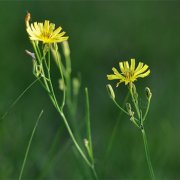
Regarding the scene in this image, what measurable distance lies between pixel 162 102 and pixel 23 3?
195 cm

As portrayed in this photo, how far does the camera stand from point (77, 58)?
4004mm

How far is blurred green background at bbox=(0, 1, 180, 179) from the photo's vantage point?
8.83 ft

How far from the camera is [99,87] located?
3676mm

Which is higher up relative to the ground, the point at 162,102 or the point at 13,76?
the point at 13,76

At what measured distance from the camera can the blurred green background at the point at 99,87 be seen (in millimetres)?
2691

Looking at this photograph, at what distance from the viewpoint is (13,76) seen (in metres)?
3.72

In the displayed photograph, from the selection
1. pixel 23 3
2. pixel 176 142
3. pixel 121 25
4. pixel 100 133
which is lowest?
pixel 176 142

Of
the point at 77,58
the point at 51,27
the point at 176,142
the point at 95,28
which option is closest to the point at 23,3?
the point at 95,28

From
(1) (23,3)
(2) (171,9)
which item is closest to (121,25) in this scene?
(2) (171,9)

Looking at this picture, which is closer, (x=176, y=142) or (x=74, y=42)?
(x=176, y=142)

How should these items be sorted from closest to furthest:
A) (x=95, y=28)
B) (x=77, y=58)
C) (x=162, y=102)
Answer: (x=162, y=102) → (x=77, y=58) → (x=95, y=28)

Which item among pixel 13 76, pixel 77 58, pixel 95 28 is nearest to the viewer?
pixel 13 76

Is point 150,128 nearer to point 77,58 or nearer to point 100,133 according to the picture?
point 100,133

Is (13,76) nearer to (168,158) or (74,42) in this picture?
(74,42)
